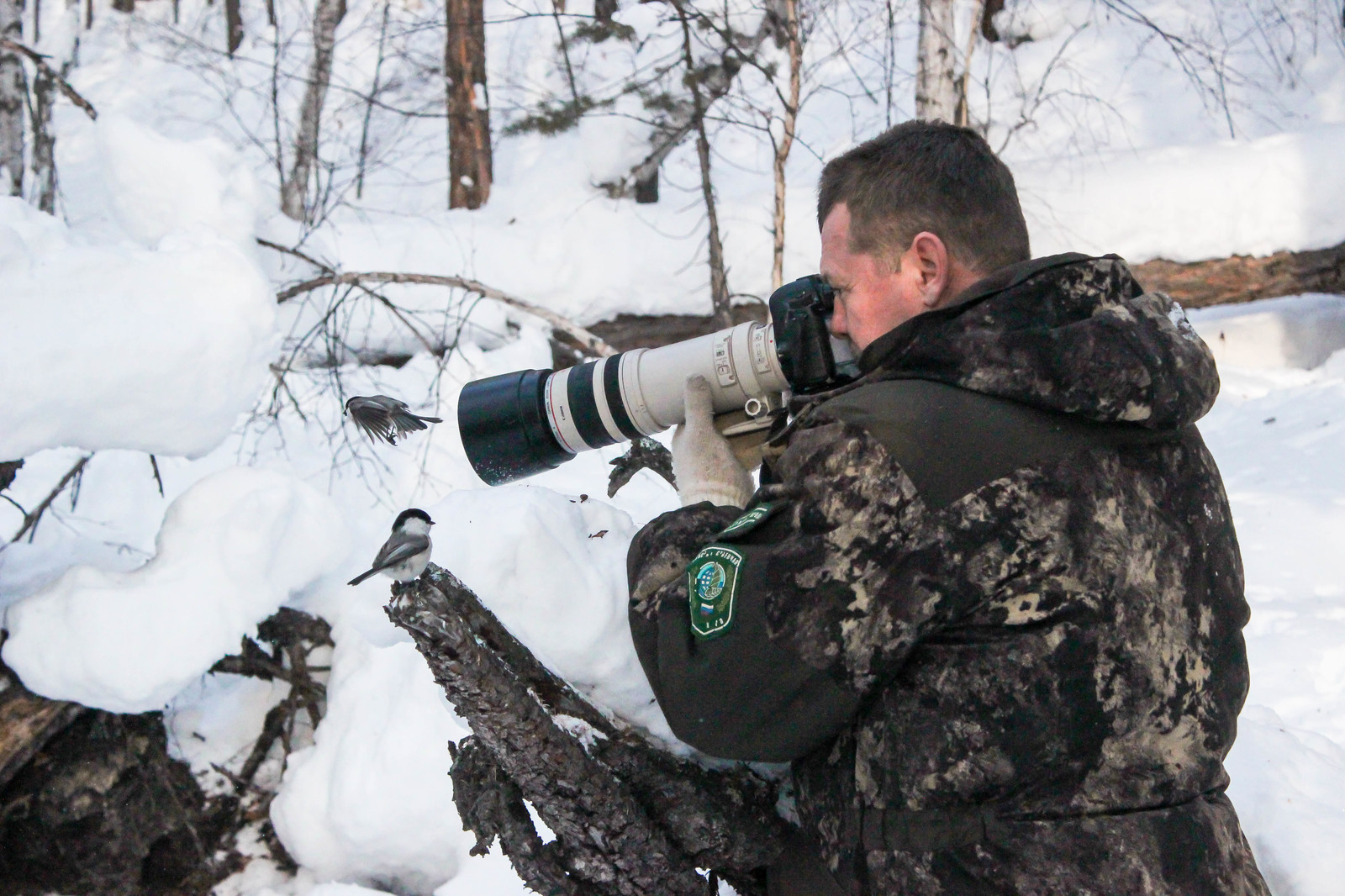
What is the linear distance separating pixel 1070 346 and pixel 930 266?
21cm

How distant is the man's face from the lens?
1196 mm

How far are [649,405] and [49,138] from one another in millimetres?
3574

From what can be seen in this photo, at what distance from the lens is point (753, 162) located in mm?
7910

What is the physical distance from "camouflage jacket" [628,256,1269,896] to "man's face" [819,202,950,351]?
9cm

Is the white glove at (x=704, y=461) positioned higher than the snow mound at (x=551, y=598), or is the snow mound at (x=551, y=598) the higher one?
the white glove at (x=704, y=461)

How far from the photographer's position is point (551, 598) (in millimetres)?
1461

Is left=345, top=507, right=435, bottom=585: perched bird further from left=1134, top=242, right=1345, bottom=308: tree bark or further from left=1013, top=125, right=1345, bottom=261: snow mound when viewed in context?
left=1134, top=242, right=1345, bottom=308: tree bark

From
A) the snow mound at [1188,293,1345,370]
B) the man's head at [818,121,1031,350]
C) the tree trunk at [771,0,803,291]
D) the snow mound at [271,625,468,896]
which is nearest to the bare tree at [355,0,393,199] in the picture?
the tree trunk at [771,0,803,291]

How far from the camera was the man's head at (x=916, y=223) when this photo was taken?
1.20 m

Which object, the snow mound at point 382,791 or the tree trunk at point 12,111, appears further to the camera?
the tree trunk at point 12,111

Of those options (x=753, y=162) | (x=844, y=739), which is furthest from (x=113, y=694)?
(x=753, y=162)

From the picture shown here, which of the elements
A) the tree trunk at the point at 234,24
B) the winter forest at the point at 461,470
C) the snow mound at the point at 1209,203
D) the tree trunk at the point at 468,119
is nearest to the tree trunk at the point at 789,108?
the winter forest at the point at 461,470

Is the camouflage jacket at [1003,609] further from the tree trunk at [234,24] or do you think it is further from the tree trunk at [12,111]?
the tree trunk at [234,24]

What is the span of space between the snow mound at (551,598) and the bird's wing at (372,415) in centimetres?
20
